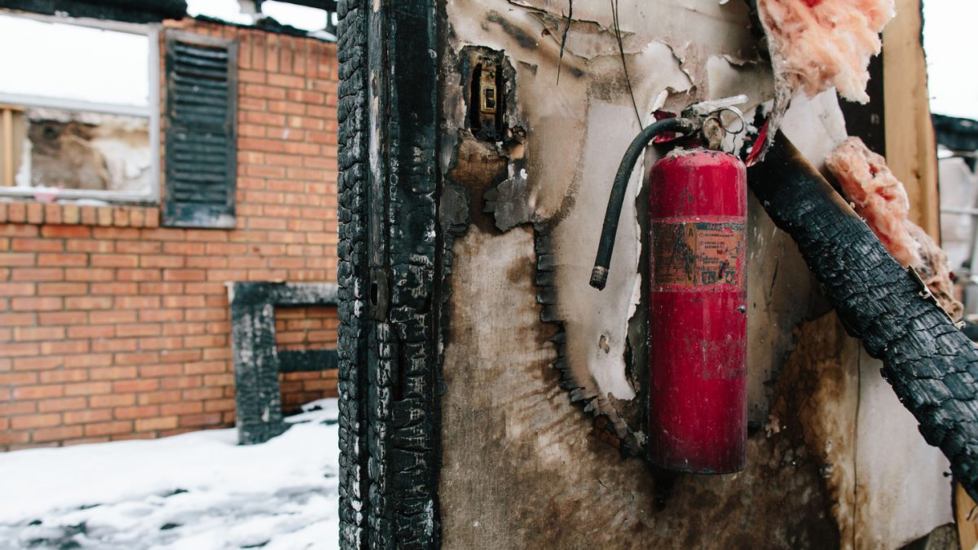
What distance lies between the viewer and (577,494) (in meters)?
1.81

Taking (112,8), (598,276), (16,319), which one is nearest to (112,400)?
(16,319)

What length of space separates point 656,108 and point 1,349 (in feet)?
12.7

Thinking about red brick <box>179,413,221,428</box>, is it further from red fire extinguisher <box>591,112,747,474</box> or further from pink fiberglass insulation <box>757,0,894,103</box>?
pink fiberglass insulation <box>757,0,894,103</box>

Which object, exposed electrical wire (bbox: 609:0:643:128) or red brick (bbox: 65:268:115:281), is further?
red brick (bbox: 65:268:115:281)

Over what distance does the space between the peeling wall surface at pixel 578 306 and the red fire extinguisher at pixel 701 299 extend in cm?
16

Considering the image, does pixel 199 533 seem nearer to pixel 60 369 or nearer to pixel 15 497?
pixel 15 497

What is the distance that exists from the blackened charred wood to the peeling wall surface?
178mm

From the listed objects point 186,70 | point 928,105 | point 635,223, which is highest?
point 186,70

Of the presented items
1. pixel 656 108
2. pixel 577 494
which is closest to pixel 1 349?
pixel 577 494

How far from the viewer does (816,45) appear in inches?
75.7

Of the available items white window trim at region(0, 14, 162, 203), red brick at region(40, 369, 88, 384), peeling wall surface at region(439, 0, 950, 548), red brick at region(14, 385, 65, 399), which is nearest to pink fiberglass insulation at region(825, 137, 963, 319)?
peeling wall surface at region(439, 0, 950, 548)

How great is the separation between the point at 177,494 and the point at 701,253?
2.92 metres

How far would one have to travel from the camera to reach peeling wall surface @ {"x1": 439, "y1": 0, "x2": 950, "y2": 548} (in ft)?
5.39

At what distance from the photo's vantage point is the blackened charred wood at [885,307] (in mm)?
1676
